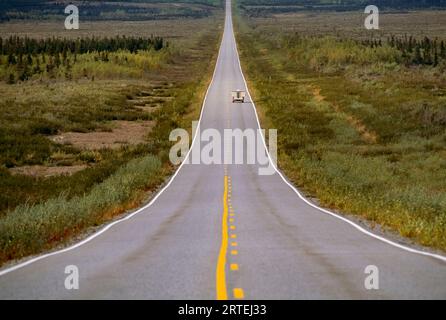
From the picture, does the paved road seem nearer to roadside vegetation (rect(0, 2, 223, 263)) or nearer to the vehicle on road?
roadside vegetation (rect(0, 2, 223, 263))

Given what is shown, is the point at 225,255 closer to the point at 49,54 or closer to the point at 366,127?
the point at 366,127

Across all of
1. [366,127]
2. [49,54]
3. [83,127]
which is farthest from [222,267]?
[49,54]

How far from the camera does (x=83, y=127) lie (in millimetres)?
52250

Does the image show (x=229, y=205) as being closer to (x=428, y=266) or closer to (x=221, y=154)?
(x=428, y=266)

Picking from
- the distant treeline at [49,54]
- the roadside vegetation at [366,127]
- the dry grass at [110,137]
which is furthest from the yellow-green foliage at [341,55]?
the dry grass at [110,137]

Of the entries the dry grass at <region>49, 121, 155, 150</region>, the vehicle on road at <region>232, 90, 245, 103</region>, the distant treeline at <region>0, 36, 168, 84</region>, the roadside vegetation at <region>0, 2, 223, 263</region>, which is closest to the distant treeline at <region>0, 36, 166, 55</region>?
the distant treeline at <region>0, 36, 168, 84</region>

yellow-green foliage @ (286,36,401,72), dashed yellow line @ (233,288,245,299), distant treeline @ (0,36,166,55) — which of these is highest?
distant treeline @ (0,36,166,55)

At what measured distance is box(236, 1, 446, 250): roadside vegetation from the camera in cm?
2364

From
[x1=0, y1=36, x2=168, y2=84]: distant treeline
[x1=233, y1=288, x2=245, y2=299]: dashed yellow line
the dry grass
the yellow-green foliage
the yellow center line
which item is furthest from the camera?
the yellow-green foliage

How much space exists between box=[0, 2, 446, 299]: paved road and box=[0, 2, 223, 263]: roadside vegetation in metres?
2.19

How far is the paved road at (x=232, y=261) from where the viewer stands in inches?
402

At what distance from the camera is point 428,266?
39.7ft

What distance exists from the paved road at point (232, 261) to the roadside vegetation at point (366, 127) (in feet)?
8.20
